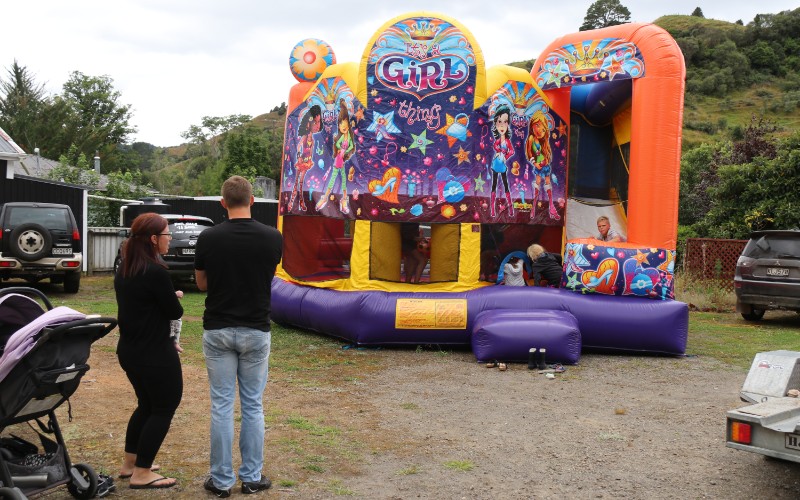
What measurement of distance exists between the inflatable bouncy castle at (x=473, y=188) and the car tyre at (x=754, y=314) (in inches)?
182

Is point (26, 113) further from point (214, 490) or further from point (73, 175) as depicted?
point (214, 490)

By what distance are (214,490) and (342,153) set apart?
6919 millimetres

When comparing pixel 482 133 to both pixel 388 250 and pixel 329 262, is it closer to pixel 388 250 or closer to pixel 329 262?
pixel 388 250

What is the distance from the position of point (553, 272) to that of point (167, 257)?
8.71 meters

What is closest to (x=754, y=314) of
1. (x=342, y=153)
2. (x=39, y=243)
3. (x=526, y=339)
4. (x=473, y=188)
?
(x=473, y=188)

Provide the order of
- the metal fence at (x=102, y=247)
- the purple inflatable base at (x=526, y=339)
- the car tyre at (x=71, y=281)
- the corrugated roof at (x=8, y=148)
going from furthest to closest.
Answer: the metal fence at (x=102, y=247) < the corrugated roof at (x=8, y=148) < the car tyre at (x=71, y=281) < the purple inflatable base at (x=526, y=339)

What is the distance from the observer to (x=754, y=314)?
14414 millimetres

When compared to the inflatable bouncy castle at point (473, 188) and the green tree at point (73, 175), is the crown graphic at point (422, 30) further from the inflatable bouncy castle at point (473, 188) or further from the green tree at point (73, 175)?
the green tree at point (73, 175)

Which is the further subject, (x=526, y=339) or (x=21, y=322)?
(x=526, y=339)

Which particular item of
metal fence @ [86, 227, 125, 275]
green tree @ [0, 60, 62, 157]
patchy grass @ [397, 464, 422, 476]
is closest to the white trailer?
patchy grass @ [397, 464, 422, 476]

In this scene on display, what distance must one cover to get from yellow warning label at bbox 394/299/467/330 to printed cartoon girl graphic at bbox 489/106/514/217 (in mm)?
1758

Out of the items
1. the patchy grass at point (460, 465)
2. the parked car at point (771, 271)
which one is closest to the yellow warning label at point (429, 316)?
the patchy grass at point (460, 465)

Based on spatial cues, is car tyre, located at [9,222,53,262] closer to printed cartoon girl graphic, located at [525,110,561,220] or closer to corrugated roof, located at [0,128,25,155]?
corrugated roof, located at [0,128,25,155]

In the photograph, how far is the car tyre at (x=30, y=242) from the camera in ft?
46.6
